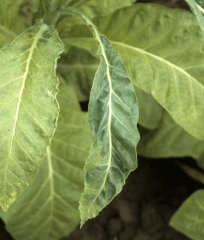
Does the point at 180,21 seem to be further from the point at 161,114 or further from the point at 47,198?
the point at 47,198

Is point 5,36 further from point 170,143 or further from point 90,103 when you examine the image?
point 170,143

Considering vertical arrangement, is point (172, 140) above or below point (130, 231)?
above

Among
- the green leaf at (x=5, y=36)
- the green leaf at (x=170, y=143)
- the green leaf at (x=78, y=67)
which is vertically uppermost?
Result: the green leaf at (x=5, y=36)

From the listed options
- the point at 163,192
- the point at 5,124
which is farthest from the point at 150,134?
the point at 5,124

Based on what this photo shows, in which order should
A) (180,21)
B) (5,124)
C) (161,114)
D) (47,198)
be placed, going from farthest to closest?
(161,114), (47,198), (180,21), (5,124)

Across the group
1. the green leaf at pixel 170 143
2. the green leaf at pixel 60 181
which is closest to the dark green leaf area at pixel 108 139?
the green leaf at pixel 60 181

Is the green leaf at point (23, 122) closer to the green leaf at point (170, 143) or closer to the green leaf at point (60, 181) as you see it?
the green leaf at point (60, 181)
